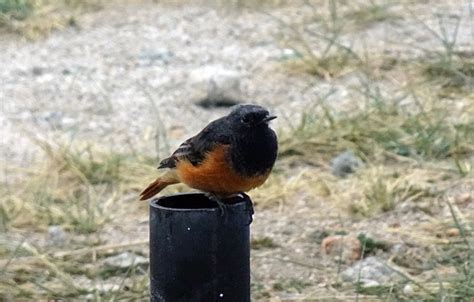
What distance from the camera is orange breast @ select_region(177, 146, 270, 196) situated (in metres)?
3.49

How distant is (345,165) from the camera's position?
18.6 ft

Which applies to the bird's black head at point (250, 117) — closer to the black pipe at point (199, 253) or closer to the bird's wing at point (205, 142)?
the bird's wing at point (205, 142)

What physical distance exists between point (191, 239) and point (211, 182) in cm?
48

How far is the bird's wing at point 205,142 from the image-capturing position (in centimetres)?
357

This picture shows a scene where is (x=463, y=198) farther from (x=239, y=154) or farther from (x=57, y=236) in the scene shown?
(x=239, y=154)

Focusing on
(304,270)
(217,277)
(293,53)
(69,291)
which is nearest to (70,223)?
(69,291)

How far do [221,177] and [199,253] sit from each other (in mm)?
456

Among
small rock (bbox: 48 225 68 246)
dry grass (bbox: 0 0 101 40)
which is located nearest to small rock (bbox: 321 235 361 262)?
small rock (bbox: 48 225 68 246)

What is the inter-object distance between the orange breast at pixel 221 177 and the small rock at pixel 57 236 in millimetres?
1470

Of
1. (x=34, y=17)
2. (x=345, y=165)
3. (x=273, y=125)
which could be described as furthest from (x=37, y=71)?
(x=345, y=165)

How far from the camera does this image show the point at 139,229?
5.13 meters

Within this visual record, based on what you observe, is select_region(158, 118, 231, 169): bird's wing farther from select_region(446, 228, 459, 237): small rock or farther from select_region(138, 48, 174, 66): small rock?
select_region(138, 48, 174, 66): small rock

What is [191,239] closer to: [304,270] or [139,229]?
[304,270]

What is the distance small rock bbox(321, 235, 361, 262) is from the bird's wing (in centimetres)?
112
